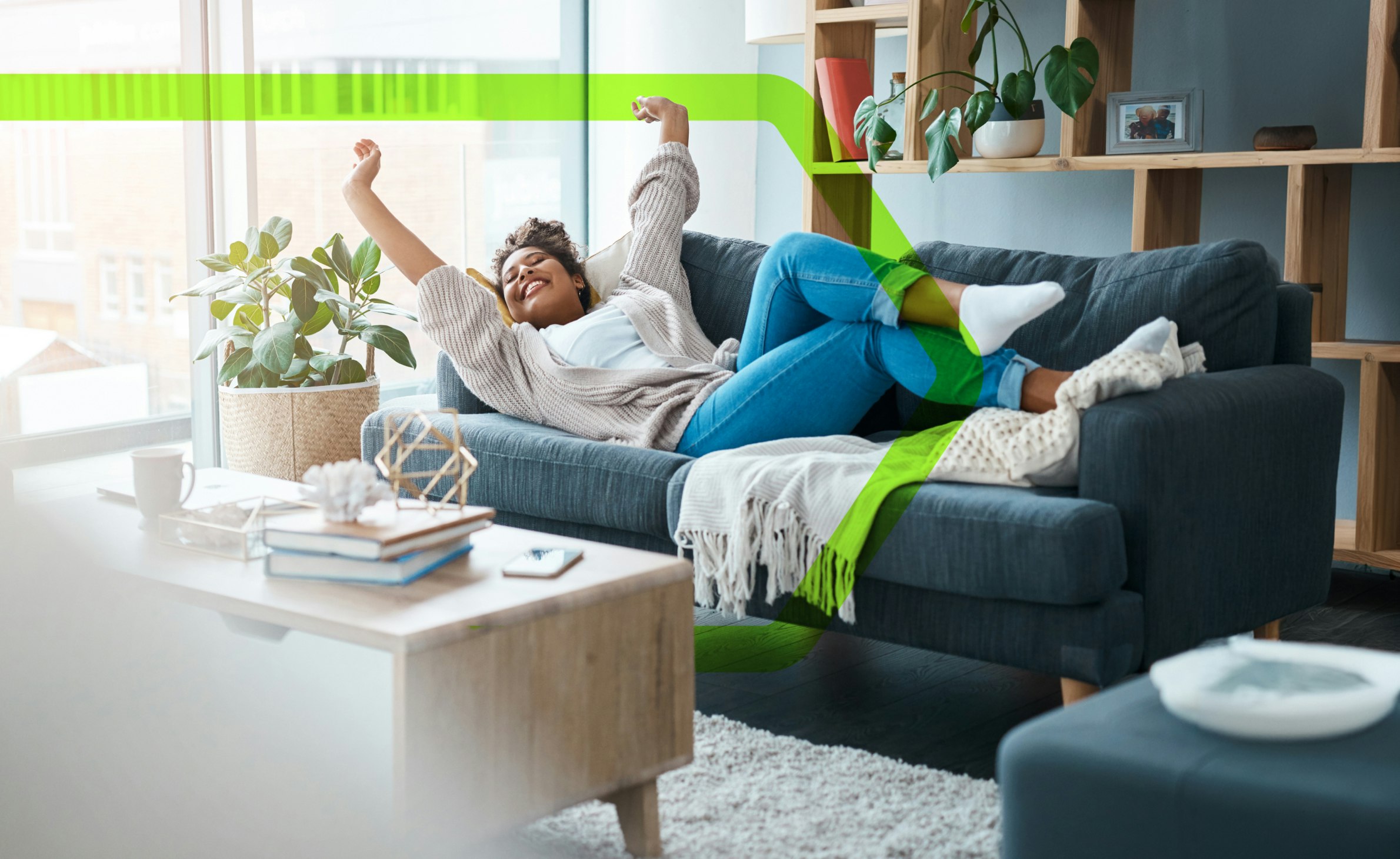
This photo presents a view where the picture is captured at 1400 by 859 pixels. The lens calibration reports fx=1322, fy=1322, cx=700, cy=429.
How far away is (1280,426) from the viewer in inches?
85.4

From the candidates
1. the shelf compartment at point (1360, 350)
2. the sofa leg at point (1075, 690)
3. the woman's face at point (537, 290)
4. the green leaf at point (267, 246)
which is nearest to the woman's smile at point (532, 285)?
the woman's face at point (537, 290)

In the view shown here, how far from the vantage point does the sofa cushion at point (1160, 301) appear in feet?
7.51

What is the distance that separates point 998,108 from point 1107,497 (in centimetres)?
182

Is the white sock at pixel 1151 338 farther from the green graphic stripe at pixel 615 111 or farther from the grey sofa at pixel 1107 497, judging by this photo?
the green graphic stripe at pixel 615 111

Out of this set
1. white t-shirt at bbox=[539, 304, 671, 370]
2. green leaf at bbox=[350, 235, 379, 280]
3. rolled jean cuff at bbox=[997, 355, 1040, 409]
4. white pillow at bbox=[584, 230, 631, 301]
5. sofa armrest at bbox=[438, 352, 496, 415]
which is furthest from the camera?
green leaf at bbox=[350, 235, 379, 280]

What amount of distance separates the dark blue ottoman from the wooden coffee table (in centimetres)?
52

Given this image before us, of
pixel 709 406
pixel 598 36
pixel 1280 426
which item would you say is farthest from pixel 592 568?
pixel 598 36

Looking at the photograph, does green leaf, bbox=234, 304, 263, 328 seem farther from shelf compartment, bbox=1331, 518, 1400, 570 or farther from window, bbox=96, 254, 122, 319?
shelf compartment, bbox=1331, 518, 1400, 570

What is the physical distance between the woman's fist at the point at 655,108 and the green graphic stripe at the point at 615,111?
2.08ft

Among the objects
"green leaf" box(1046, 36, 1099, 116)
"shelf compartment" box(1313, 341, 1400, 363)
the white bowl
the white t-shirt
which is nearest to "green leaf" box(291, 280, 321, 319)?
the white t-shirt

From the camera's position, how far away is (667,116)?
122 inches

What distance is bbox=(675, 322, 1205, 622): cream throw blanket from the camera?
199 cm

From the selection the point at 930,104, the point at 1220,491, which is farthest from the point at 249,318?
the point at 1220,491

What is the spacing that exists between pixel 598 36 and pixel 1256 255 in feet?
9.86
